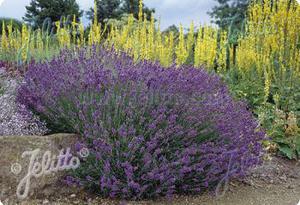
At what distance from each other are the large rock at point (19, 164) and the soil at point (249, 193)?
4 cm

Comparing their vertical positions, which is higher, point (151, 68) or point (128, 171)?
point (151, 68)

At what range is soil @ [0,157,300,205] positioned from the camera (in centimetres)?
341

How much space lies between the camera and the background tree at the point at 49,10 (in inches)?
227

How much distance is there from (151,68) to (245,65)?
259cm

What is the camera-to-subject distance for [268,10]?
251 inches

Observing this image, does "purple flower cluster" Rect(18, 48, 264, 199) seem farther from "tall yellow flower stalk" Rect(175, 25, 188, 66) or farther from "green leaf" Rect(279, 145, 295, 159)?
"tall yellow flower stalk" Rect(175, 25, 188, 66)

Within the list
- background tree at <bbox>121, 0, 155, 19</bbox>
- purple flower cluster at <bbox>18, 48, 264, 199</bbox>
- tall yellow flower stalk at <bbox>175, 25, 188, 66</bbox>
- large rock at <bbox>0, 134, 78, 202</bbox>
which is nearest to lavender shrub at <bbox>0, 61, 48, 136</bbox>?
purple flower cluster at <bbox>18, 48, 264, 199</bbox>

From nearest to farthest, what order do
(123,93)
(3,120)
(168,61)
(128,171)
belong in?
(128,171) < (123,93) < (3,120) < (168,61)

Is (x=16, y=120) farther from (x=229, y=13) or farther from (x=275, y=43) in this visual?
(x=229, y=13)

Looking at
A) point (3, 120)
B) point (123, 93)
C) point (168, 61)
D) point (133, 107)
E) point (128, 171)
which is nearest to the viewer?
point (128, 171)

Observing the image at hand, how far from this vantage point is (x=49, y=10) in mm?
6461

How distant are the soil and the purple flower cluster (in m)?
0.09

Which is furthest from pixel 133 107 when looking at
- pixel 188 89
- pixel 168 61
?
pixel 168 61

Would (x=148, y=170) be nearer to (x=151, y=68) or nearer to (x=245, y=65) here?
(x=151, y=68)
